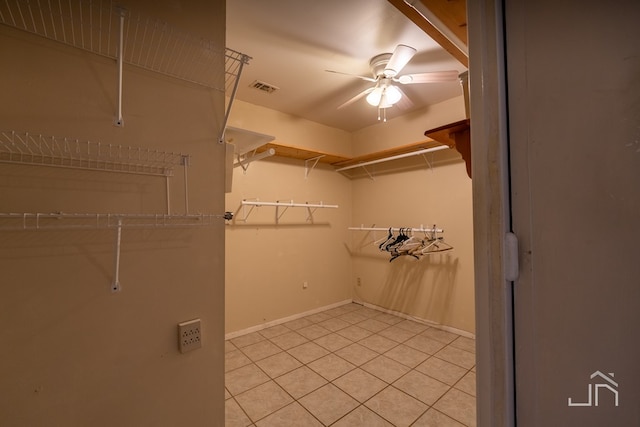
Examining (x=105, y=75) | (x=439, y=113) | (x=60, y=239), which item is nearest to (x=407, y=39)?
(x=439, y=113)

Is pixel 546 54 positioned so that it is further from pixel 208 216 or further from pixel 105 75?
pixel 105 75

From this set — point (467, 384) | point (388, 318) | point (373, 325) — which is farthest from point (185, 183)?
point (388, 318)

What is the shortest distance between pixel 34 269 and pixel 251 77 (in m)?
2.25

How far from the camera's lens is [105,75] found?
0.94 metres

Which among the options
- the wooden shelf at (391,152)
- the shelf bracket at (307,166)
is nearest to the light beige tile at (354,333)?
the shelf bracket at (307,166)

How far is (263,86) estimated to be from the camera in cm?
265

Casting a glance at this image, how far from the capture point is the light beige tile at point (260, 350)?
8.19 ft

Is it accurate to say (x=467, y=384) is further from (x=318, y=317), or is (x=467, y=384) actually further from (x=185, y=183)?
(x=185, y=183)

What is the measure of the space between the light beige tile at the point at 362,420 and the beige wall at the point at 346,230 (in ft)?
5.52

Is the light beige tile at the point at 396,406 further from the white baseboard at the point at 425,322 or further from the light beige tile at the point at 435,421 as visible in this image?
the white baseboard at the point at 425,322

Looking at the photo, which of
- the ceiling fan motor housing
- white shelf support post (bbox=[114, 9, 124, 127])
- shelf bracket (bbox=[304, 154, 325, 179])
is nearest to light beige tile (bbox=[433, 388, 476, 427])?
white shelf support post (bbox=[114, 9, 124, 127])

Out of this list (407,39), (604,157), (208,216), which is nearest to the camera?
(604,157)

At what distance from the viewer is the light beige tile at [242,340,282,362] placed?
250 cm

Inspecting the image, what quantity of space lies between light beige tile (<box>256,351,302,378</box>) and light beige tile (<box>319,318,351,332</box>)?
768 millimetres
